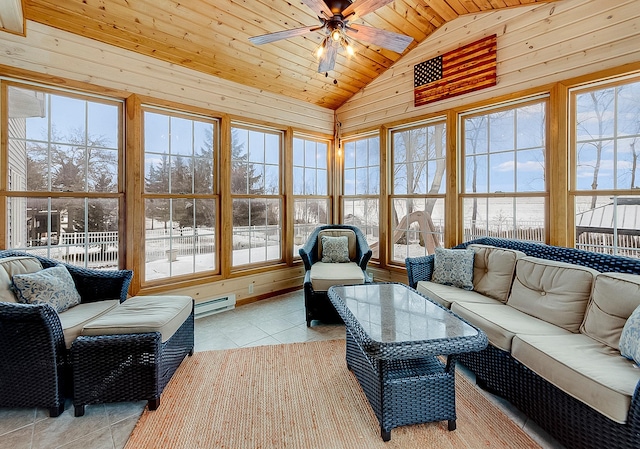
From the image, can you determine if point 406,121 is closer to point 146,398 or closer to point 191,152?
point 191,152

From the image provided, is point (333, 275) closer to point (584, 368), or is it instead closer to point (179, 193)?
point (179, 193)

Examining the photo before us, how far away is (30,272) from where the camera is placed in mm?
2354

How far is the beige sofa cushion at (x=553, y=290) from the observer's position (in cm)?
215

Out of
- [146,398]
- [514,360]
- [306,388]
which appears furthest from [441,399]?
[146,398]

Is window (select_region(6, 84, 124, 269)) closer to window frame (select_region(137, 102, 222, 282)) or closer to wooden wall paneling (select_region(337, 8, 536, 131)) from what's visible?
window frame (select_region(137, 102, 222, 282))

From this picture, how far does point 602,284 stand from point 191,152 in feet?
13.5

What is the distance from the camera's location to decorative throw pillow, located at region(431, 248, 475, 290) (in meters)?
3.03

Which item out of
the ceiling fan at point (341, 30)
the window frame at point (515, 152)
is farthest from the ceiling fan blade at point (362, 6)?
the window frame at point (515, 152)

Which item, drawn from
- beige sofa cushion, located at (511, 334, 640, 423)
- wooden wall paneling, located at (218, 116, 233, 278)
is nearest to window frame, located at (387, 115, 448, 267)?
beige sofa cushion, located at (511, 334, 640, 423)

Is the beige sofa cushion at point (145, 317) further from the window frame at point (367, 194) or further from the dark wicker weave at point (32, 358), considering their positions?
the window frame at point (367, 194)

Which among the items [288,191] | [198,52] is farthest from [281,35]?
[288,191]

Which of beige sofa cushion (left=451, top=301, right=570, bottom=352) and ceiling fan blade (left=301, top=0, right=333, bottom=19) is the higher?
ceiling fan blade (left=301, top=0, right=333, bottom=19)

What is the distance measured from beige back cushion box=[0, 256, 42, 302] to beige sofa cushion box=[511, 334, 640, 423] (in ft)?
11.2

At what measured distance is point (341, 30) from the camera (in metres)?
2.38
